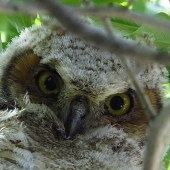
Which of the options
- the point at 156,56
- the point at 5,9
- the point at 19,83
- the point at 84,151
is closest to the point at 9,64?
the point at 19,83

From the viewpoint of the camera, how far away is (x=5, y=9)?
65 cm

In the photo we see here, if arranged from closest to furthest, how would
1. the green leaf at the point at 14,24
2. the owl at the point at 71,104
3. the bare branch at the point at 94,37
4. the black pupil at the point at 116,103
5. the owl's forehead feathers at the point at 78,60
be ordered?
the bare branch at the point at 94,37 → the owl at the point at 71,104 → the owl's forehead feathers at the point at 78,60 → the black pupil at the point at 116,103 → the green leaf at the point at 14,24

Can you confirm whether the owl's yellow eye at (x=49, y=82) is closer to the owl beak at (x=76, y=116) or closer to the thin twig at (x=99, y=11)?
the owl beak at (x=76, y=116)

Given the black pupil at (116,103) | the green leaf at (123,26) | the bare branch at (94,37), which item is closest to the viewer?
the bare branch at (94,37)

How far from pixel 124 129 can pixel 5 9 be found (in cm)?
110

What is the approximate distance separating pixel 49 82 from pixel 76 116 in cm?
22

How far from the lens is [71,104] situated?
1.60 m

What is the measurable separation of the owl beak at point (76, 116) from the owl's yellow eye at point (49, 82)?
0.39 ft

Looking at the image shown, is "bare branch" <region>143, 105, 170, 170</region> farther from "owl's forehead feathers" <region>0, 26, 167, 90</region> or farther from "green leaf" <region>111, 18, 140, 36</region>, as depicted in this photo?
"green leaf" <region>111, 18, 140, 36</region>

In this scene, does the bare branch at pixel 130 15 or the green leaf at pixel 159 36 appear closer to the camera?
the bare branch at pixel 130 15

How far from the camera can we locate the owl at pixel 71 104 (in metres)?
1.45

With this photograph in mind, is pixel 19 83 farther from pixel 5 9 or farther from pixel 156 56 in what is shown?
pixel 156 56

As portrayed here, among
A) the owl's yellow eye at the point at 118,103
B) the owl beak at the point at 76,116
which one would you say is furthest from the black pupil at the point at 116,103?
the owl beak at the point at 76,116

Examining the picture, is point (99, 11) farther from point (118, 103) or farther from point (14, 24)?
point (14, 24)
